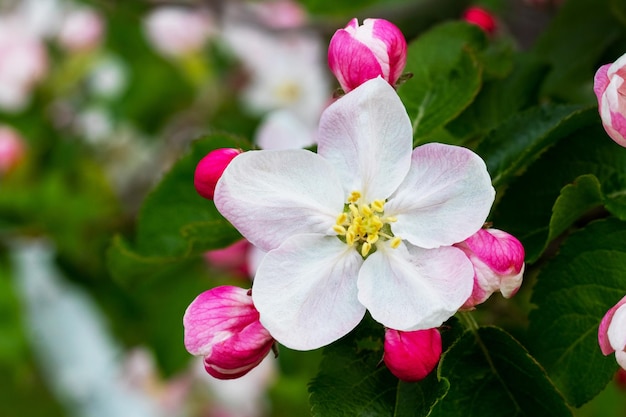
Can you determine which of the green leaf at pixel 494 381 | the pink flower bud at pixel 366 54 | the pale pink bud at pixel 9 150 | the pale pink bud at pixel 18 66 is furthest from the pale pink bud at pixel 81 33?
the green leaf at pixel 494 381

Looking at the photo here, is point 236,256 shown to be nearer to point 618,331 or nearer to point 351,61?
point 351,61

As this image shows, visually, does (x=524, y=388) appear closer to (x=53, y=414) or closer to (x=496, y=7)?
(x=496, y=7)

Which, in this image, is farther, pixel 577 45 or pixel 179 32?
pixel 179 32

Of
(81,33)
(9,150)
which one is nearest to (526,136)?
(9,150)

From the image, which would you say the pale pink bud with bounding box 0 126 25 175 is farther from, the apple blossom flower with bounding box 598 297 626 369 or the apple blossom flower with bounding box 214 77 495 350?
the apple blossom flower with bounding box 598 297 626 369

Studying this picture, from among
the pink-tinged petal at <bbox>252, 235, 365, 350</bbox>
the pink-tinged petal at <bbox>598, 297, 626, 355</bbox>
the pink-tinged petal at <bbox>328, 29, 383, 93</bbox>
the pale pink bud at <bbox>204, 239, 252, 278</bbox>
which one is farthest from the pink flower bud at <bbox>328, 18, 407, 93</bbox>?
the pale pink bud at <bbox>204, 239, 252, 278</bbox>

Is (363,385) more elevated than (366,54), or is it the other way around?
(366,54)
